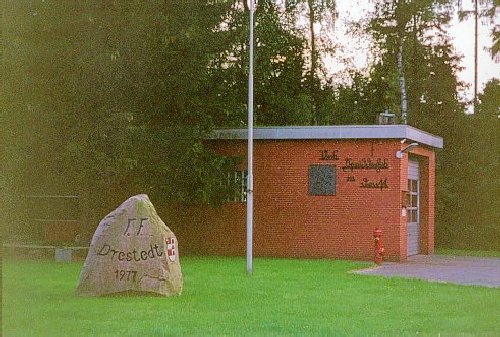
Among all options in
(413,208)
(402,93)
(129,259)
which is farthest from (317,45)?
(129,259)

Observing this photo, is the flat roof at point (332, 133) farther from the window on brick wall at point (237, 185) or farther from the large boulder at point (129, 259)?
the large boulder at point (129, 259)

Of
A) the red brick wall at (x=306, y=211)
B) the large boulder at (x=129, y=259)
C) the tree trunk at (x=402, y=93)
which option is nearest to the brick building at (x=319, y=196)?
the red brick wall at (x=306, y=211)

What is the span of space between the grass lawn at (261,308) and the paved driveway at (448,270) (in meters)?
1.34

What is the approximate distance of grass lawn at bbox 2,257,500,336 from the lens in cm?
1152

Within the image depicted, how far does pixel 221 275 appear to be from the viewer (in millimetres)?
19469

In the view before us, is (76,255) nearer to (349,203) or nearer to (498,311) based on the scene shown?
(349,203)

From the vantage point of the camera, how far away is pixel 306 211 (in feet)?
87.9

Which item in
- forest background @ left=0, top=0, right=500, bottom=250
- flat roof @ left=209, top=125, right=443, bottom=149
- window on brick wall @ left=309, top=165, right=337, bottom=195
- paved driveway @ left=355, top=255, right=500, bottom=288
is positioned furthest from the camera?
window on brick wall @ left=309, top=165, right=337, bottom=195

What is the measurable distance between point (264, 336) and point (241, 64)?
2539cm

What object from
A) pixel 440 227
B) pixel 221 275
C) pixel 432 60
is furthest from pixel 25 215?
pixel 432 60

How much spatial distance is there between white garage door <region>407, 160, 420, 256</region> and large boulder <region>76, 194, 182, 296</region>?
1419 cm

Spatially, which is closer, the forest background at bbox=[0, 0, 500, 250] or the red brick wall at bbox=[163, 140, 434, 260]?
the forest background at bbox=[0, 0, 500, 250]

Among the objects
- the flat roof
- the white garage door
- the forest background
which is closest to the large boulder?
the forest background

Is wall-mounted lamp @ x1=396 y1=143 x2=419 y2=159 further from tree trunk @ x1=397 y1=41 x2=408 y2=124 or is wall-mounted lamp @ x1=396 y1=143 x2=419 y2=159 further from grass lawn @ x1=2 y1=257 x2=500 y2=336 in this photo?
tree trunk @ x1=397 y1=41 x2=408 y2=124
